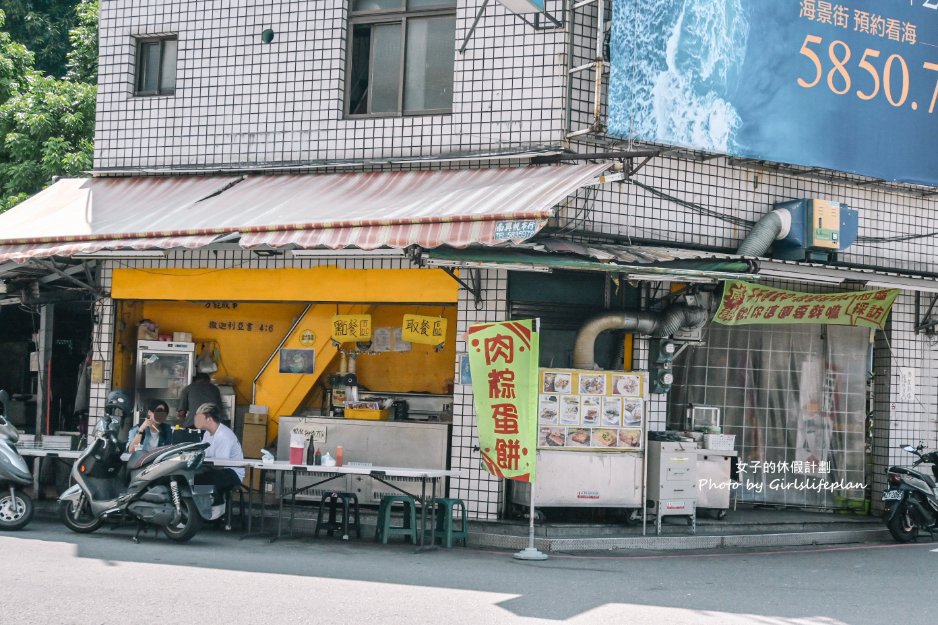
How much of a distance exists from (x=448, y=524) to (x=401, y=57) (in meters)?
5.84

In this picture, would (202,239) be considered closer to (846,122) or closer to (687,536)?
(687,536)

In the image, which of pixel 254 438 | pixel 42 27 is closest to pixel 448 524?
pixel 254 438

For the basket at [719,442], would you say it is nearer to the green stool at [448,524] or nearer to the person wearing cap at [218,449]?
the green stool at [448,524]

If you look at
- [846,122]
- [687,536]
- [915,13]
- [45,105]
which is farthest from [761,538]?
[45,105]

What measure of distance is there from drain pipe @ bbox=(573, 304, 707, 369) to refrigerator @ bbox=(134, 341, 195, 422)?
213 inches

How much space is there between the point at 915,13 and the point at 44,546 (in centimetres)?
1250

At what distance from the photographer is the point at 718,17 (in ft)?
41.6

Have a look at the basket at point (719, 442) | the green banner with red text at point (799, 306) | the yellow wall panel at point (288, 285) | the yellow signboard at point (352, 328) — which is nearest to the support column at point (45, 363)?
the yellow wall panel at point (288, 285)

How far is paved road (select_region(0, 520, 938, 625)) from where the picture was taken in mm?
7602

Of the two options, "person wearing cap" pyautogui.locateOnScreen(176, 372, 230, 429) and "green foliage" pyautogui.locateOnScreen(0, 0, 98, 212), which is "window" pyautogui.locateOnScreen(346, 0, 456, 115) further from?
"green foliage" pyautogui.locateOnScreen(0, 0, 98, 212)

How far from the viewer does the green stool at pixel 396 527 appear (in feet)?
37.8

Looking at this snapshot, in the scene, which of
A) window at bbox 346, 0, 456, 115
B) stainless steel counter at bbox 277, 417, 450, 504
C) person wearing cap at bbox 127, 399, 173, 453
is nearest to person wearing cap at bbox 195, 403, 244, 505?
person wearing cap at bbox 127, 399, 173, 453

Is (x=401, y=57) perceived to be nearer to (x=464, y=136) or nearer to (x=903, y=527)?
(x=464, y=136)

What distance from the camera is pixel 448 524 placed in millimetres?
11500
